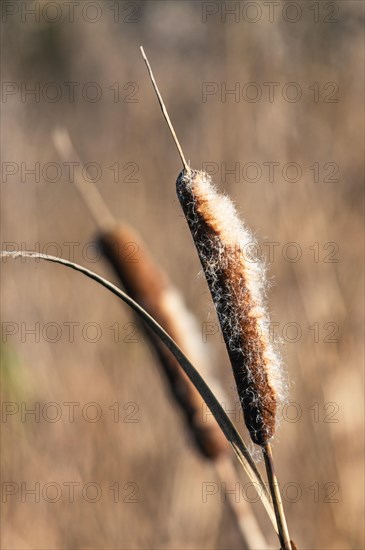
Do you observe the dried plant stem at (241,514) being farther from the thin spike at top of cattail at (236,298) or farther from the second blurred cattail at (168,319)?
the thin spike at top of cattail at (236,298)

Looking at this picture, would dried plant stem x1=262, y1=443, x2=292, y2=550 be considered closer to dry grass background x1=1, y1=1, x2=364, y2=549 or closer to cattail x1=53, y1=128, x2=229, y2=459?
cattail x1=53, y1=128, x2=229, y2=459

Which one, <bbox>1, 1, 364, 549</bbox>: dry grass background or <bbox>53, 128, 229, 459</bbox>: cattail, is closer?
<bbox>53, 128, 229, 459</bbox>: cattail

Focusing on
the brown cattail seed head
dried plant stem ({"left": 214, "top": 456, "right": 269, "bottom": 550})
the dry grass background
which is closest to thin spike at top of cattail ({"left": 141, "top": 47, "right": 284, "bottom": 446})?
the brown cattail seed head

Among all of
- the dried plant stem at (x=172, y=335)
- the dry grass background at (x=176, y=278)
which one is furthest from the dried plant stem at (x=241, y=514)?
the dry grass background at (x=176, y=278)

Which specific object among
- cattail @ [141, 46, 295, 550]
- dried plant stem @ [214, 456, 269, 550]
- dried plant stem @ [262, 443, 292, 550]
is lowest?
dried plant stem @ [214, 456, 269, 550]

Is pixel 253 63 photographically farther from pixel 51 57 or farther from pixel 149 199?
pixel 51 57
